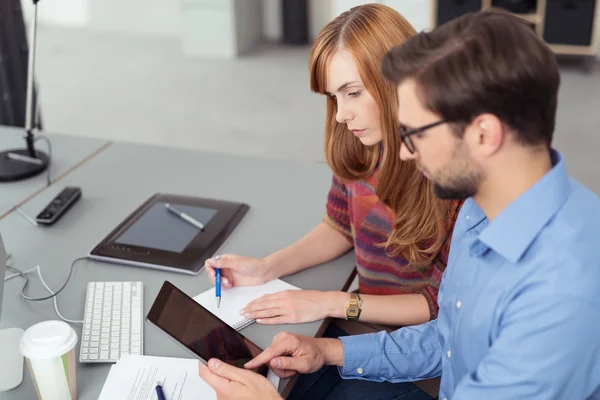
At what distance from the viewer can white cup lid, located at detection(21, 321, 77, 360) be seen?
1.05 m

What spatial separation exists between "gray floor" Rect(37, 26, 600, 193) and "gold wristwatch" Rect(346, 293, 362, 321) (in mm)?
2177

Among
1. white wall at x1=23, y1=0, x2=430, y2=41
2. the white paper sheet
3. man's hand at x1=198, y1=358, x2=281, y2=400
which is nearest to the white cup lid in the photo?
man's hand at x1=198, y1=358, x2=281, y2=400

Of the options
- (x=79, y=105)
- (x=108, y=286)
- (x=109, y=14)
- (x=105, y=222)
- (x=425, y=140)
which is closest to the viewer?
(x=425, y=140)

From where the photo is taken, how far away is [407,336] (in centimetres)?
132

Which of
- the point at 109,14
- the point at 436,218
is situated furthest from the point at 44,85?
the point at 436,218

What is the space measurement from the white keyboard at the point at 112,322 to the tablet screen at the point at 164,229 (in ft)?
0.53

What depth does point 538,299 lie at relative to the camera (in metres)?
0.91

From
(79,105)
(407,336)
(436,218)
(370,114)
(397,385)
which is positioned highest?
(370,114)

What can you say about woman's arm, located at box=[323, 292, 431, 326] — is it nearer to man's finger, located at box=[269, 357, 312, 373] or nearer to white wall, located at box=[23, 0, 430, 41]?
man's finger, located at box=[269, 357, 312, 373]

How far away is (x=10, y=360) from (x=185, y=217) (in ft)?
1.82

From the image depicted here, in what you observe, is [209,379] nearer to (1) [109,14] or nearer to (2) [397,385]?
(2) [397,385]

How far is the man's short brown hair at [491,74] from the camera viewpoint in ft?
2.91

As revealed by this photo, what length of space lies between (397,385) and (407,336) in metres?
0.15

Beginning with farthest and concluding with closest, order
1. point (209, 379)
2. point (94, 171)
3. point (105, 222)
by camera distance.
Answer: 1. point (94, 171)
2. point (105, 222)
3. point (209, 379)
